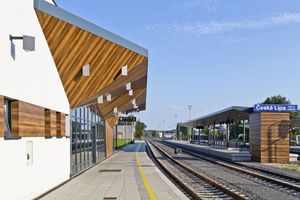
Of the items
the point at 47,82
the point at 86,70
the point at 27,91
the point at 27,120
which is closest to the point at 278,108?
the point at 86,70

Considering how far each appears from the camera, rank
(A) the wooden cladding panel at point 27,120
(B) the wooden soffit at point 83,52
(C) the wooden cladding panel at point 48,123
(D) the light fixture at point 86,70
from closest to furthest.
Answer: (A) the wooden cladding panel at point 27,120 < (B) the wooden soffit at point 83,52 < (C) the wooden cladding panel at point 48,123 < (D) the light fixture at point 86,70

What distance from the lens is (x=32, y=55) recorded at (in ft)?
36.0

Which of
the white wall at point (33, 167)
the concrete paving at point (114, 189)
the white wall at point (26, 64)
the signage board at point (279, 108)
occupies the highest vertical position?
the white wall at point (26, 64)

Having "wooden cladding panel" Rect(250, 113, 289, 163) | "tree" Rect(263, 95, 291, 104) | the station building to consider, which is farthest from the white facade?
"tree" Rect(263, 95, 291, 104)

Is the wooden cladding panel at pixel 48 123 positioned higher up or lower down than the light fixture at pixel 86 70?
lower down

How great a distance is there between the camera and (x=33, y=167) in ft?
35.9

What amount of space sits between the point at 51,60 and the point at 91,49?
5.41ft

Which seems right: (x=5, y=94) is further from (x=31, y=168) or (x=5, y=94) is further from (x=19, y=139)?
(x=31, y=168)

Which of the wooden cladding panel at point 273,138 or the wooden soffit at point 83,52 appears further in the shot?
the wooden cladding panel at point 273,138

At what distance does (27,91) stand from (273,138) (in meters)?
21.3

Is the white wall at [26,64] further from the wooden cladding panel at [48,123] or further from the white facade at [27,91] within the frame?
the wooden cladding panel at [48,123]

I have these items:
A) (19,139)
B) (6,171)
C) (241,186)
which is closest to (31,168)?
(19,139)

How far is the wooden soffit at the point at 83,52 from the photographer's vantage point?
1233cm

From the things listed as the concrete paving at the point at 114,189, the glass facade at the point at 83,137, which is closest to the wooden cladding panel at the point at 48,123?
the concrete paving at the point at 114,189
